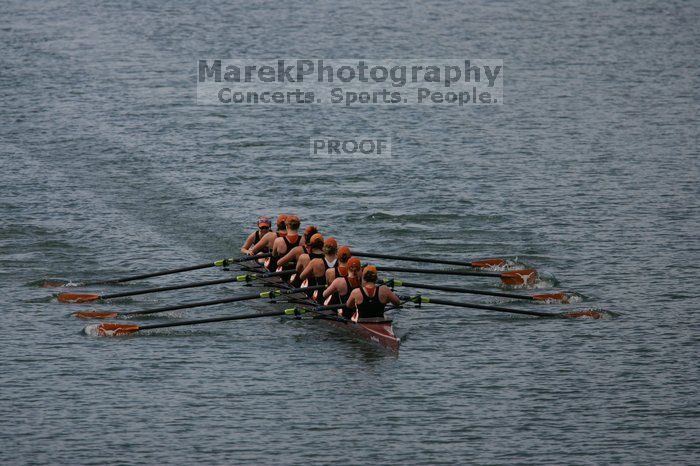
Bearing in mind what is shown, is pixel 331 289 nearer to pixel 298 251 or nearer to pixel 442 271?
pixel 298 251

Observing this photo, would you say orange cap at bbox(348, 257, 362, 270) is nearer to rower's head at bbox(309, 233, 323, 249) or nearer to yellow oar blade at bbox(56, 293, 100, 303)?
rower's head at bbox(309, 233, 323, 249)

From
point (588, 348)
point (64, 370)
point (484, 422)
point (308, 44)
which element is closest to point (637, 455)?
point (484, 422)

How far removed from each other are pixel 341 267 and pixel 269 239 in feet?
15.0

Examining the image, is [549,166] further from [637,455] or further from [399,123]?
[637,455]

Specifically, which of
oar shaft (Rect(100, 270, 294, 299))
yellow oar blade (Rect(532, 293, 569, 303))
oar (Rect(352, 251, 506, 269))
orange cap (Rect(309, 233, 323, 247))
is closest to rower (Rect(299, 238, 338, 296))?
orange cap (Rect(309, 233, 323, 247))

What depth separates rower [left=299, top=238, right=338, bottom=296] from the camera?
32.8 meters

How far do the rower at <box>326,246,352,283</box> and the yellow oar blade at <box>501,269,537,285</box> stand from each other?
597 cm

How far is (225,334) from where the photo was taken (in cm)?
3297

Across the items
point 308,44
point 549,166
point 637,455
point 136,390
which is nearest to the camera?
point 637,455

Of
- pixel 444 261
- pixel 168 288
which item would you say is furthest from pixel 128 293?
pixel 444 261

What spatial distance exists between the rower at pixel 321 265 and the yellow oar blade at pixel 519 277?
5645mm

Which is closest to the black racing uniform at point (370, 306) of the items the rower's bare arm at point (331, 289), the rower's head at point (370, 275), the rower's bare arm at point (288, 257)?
the rower's head at point (370, 275)

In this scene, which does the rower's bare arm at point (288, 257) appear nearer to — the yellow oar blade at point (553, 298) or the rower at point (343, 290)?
the rower at point (343, 290)

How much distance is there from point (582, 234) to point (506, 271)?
6.38 m
